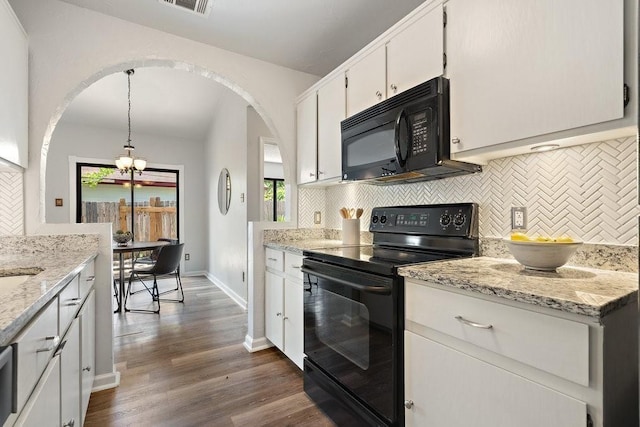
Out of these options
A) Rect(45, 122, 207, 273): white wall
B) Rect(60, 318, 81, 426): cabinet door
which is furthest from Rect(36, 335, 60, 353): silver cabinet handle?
Rect(45, 122, 207, 273): white wall

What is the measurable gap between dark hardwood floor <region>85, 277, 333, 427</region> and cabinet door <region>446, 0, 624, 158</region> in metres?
1.71

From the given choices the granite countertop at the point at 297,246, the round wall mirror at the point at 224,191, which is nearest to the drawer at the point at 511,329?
the granite countertop at the point at 297,246

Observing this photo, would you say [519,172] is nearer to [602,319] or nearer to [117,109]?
[602,319]

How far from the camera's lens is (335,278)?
1.62 m

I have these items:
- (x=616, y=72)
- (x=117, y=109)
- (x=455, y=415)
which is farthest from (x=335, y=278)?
(x=117, y=109)

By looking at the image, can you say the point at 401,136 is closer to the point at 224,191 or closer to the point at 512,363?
the point at 512,363

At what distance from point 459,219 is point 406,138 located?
1.71 feet

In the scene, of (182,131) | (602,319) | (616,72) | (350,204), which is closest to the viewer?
(602,319)

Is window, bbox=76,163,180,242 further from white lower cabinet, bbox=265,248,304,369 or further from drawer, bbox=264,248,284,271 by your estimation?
white lower cabinet, bbox=265,248,304,369

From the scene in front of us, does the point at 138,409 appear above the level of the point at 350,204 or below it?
below

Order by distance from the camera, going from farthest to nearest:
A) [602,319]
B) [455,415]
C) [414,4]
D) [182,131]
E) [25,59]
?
[182,131]
[414,4]
[25,59]
[455,415]
[602,319]

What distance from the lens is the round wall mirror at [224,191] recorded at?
448 cm

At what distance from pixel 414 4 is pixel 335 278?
68.8 inches

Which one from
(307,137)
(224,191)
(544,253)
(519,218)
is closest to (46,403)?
(544,253)
